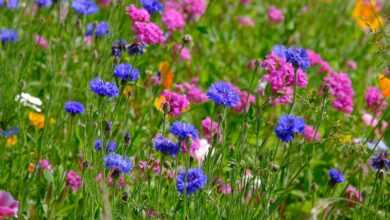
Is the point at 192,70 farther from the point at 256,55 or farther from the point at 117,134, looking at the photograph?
the point at 117,134

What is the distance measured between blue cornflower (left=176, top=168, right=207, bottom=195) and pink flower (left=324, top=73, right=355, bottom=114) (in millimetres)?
1046

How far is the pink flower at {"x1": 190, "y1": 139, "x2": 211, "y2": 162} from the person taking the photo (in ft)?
9.27

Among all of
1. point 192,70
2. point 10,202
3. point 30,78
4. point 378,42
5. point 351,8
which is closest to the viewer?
point 10,202

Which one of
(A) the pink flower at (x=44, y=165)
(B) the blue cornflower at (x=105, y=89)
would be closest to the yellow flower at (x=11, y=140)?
(A) the pink flower at (x=44, y=165)

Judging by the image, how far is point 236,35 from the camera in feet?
15.7

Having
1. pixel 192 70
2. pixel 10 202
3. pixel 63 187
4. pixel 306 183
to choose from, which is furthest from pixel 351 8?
pixel 10 202

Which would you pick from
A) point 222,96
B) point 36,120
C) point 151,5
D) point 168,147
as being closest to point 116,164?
point 168,147

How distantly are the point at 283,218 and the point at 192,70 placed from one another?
1.30 meters

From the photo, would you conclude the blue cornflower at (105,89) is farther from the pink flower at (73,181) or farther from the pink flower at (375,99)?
the pink flower at (375,99)

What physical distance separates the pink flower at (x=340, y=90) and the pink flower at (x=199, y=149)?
0.51 meters

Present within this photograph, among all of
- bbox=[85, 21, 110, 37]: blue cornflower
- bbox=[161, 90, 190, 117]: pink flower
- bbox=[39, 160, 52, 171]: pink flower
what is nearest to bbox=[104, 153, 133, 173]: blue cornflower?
bbox=[39, 160, 52, 171]: pink flower

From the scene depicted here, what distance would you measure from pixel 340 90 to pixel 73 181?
1.15 meters

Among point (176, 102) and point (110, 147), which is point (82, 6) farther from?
point (110, 147)

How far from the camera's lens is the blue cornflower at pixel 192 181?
215cm
